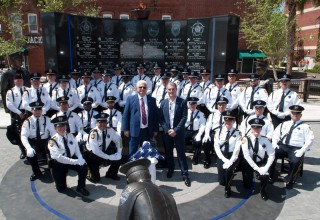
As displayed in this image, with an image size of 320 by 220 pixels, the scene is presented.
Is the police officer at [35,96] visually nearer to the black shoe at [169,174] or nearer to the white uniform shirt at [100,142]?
the white uniform shirt at [100,142]

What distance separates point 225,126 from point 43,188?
4.18 m

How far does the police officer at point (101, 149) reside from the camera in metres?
5.99

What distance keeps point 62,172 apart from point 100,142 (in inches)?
38.7

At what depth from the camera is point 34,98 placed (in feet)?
25.0

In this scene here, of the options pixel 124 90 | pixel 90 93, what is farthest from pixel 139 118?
pixel 124 90

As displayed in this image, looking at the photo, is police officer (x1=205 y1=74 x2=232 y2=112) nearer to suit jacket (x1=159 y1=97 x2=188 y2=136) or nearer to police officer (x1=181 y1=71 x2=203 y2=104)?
police officer (x1=181 y1=71 x2=203 y2=104)

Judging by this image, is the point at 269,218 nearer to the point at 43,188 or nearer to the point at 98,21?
the point at 43,188

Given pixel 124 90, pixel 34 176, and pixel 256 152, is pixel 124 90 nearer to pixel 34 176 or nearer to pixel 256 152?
pixel 34 176

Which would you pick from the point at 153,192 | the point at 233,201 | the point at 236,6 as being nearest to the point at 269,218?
the point at 233,201

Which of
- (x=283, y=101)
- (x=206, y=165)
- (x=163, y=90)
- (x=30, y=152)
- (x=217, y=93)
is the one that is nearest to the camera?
(x=30, y=152)

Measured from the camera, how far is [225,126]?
6.25 m

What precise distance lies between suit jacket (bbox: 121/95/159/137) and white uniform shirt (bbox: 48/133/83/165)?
113cm

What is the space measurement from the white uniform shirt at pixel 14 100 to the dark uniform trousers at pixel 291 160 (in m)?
6.64

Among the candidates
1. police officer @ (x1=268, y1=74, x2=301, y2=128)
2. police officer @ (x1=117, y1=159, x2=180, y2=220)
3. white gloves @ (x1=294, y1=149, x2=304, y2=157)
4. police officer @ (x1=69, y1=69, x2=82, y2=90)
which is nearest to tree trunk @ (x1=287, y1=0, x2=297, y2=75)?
police officer @ (x1=268, y1=74, x2=301, y2=128)
